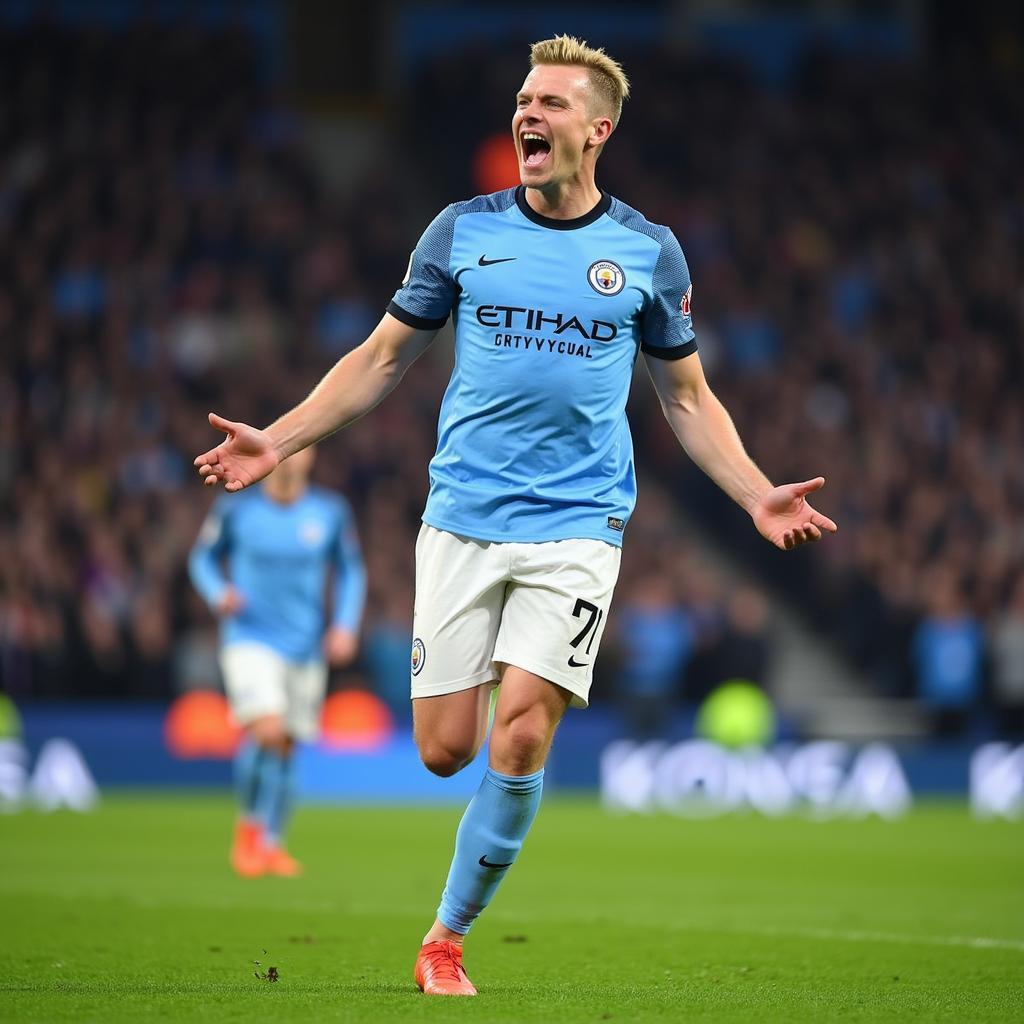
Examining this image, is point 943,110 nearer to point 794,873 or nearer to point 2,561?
point 2,561

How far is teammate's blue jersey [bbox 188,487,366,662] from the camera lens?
1198 cm

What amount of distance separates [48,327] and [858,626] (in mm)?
9532

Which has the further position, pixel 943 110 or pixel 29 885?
pixel 943 110

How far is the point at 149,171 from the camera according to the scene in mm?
25047

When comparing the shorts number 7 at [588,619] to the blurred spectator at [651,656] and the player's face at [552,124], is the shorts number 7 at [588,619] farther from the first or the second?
the blurred spectator at [651,656]

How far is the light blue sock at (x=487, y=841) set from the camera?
244 inches

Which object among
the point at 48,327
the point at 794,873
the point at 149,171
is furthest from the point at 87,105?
the point at 794,873

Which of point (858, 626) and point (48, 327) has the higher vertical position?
point (48, 327)

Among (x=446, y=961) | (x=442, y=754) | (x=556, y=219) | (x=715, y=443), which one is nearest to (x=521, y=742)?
(x=442, y=754)

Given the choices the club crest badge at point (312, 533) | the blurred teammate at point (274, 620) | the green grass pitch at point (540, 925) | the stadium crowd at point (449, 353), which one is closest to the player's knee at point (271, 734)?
the blurred teammate at point (274, 620)

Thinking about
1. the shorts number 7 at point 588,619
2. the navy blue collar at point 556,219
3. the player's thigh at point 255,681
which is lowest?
the player's thigh at point 255,681

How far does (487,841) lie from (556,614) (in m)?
0.73

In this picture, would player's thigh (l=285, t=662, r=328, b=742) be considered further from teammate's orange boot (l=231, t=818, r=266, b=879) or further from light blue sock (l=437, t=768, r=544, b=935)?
light blue sock (l=437, t=768, r=544, b=935)

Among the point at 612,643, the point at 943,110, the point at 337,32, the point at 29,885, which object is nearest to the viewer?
the point at 29,885
